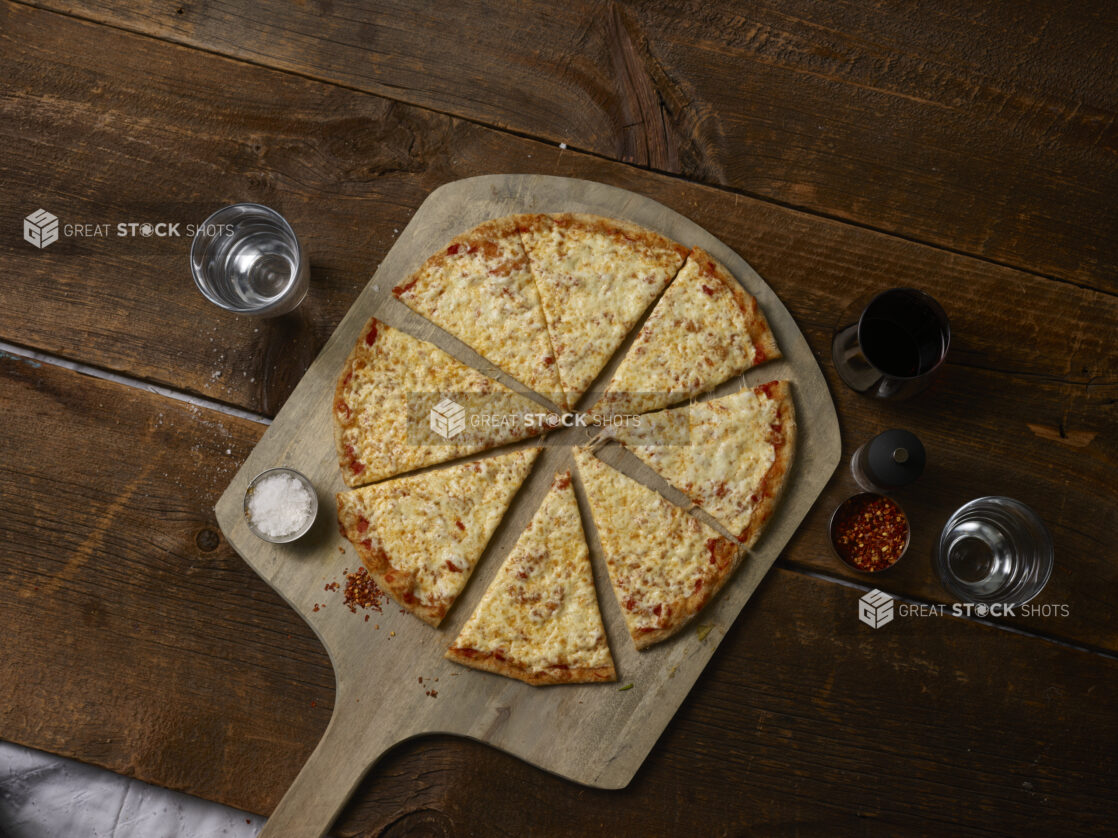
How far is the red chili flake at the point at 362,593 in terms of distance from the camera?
372 cm

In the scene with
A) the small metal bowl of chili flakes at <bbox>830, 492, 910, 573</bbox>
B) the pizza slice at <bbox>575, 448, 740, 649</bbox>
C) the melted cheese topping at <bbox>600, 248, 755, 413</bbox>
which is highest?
the melted cheese topping at <bbox>600, 248, 755, 413</bbox>

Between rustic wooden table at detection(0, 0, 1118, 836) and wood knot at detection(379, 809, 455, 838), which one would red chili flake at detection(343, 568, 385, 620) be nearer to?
rustic wooden table at detection(0, 0, 1118, 836)

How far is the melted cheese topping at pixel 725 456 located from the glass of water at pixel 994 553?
981 millimetres

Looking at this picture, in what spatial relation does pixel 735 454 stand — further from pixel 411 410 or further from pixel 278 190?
pixel 278 190

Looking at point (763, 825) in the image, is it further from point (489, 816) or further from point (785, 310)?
point (785, 310)

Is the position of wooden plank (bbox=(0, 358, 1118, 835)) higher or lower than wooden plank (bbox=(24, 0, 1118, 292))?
lower

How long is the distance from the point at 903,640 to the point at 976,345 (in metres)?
1.64

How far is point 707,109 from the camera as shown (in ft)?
13.4

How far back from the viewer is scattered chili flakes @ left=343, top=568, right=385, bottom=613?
12.2 feet

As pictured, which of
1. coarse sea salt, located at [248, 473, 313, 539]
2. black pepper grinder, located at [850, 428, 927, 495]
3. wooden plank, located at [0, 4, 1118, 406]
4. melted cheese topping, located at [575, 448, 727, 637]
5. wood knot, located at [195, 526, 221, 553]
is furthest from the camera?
wooden plank, located at [0, 4, 1118, 406]

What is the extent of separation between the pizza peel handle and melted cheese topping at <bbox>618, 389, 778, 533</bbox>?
191 cm

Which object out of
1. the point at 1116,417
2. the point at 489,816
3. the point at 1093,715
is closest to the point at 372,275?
the point at 489,816

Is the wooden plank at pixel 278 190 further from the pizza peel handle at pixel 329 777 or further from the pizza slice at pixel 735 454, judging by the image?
the pizza peel handle at pixel 329 777

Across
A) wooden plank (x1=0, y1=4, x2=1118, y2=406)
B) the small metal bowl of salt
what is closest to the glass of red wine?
wooden plank (x1=0, y1=4, x2=1118, y2=406)
